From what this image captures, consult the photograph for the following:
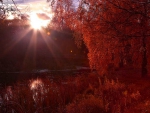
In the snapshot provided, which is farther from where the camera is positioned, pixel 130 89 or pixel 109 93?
pixel 130 89

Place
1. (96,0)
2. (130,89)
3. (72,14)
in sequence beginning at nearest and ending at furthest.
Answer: (130,89) < (96,0) < (72,14)

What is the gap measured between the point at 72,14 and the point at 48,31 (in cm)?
3148

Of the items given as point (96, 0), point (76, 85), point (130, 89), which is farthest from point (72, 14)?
point (130, 89)

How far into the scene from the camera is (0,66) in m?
37.1

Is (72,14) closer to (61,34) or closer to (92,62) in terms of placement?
(92,62)

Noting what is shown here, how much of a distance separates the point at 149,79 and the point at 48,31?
33.0 meters

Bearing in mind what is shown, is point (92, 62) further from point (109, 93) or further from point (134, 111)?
point (134, 111)

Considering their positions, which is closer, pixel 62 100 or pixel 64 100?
pixel 62 100

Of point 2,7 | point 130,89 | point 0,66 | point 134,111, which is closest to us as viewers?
point 2,7

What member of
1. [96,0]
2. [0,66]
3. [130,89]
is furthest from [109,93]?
[0,66]

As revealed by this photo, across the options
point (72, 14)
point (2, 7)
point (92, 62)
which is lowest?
point (92, 62)

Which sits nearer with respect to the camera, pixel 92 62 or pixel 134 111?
pixel 134 111

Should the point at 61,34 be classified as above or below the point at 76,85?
above

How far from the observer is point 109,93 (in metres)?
11.9
